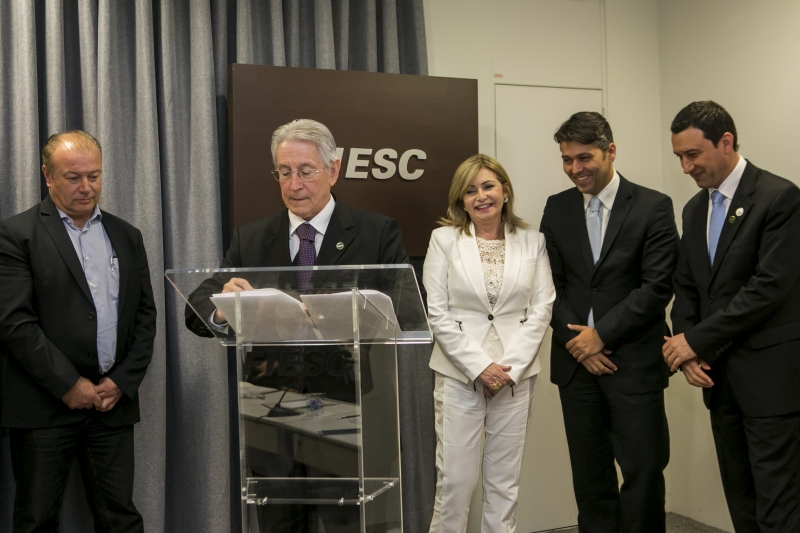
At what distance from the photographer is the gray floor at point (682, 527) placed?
4.22 meters

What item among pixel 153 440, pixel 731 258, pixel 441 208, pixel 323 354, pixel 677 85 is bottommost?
pixel 153 440

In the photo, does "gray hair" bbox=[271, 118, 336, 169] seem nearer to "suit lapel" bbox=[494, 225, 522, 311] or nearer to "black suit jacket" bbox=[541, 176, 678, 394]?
"suit lapel" bbox=[494, 225, 522, 311]

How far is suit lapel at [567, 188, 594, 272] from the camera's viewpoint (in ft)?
11.2

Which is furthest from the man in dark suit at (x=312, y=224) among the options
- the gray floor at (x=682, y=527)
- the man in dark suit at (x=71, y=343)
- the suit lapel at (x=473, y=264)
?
the gray floor at (x=682, y=527)

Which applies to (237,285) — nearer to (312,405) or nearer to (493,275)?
A: (312,405)

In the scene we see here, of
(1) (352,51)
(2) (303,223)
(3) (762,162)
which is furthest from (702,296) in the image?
(1) (352,51)

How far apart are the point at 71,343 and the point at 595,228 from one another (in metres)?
2.27

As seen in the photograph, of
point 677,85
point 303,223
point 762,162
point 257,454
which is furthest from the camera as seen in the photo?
point 677,85

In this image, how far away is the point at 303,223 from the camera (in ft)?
9.05

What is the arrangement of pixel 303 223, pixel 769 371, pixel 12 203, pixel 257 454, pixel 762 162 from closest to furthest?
pixel 257 454 → pixel 303 223 → pixel 769 371 → pixel 12 203 → pixel 762 162

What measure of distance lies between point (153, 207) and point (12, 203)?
1.94ft

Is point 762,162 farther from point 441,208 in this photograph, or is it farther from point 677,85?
Result: point 441,208

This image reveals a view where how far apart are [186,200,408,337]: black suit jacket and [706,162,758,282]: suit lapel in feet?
4.20

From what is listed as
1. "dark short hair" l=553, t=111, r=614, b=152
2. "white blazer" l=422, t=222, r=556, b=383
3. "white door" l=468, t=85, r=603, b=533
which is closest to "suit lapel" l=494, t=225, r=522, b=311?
"white blazer" l=422, t=222, r=556, b=383
